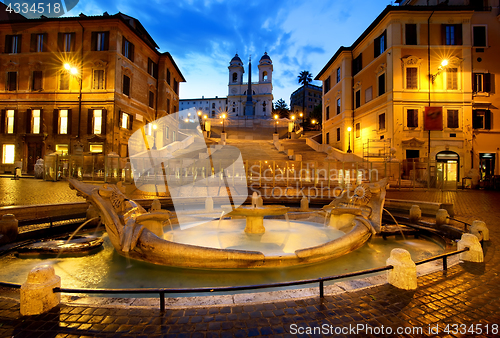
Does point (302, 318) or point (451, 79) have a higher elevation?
point (451, 79)

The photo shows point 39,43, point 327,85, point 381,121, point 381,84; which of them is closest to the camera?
point 381,121

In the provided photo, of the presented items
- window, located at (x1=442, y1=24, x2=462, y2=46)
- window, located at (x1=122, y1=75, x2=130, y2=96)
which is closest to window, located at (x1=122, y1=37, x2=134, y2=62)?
window, located at (x1=122, y1=75, x2=130, y2=96)

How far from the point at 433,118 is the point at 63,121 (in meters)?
38.1

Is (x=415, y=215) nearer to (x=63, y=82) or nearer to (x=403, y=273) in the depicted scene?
(x=403, y=273)

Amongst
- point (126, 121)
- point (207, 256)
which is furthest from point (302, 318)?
point (126, 121)

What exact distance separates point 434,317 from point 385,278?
1.09 metres

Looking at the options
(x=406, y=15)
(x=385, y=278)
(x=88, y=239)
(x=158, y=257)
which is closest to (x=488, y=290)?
(x=385, y=278)

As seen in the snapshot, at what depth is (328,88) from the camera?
127ft

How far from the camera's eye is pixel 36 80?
90.5 ft

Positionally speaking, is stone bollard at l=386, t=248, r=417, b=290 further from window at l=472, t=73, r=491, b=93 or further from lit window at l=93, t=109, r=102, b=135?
window at l=472, t=73, r=491, b=93

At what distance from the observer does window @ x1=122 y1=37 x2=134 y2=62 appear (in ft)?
92.7

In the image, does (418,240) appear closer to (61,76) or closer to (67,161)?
(67,161)

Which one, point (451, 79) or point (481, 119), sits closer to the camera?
point (451, 79)

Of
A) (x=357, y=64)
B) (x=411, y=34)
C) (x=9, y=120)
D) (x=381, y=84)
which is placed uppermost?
(x=357, y=64)
